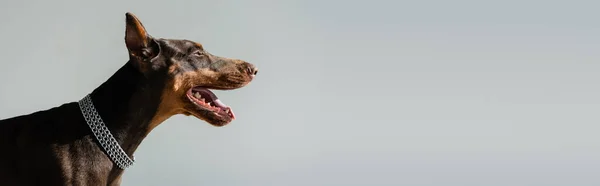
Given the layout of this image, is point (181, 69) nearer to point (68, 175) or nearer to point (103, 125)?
point (103, 125)

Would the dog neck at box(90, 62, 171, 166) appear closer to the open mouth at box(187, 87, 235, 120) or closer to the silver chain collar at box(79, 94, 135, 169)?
the silver chain collar at box(79, 94, 135, 169)

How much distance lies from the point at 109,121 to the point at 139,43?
23.6 inches

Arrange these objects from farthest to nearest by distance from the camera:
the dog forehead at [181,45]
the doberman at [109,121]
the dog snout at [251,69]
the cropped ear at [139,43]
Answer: the dog snout at [251,69] → the dog forehead at [181,45] → the cropped ear at [139,43] → the doberman at [109,121]

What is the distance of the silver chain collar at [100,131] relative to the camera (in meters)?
6.03

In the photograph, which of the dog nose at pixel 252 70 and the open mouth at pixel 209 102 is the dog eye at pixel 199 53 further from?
the dog nose at pixel 252 70

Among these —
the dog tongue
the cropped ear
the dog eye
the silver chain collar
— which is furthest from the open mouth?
the silver chain collar

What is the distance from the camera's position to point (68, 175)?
230 inches

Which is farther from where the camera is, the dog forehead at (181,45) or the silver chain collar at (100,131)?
the dog forehead at (181,45)

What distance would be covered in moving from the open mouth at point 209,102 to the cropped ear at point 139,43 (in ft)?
1.34

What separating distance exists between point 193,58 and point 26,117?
4.16 feet

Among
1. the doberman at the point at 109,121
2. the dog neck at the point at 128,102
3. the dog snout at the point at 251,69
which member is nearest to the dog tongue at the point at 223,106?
the doberman at the point at 109,121

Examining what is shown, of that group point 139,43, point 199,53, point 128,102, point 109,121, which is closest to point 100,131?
point 109,121

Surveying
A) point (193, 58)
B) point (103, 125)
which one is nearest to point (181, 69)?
point (193, 58)

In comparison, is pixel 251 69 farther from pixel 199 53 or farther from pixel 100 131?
pixel 100 131
